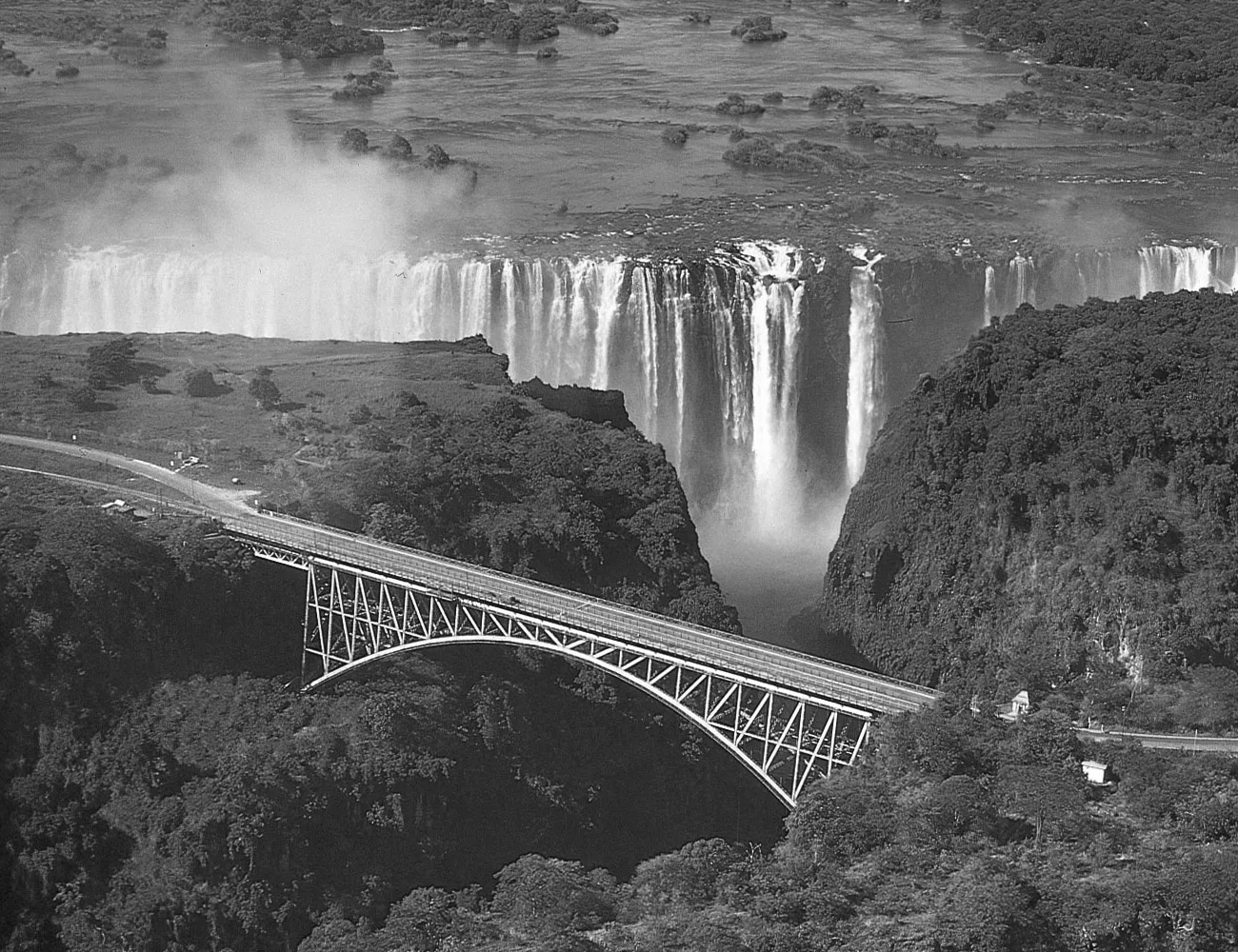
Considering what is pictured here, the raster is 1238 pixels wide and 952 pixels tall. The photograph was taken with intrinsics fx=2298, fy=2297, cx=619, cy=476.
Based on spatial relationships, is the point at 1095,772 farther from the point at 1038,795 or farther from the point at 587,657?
the point at 587,657

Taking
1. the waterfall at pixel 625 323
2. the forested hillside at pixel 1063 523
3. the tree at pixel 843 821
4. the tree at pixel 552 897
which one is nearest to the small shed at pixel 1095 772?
the tree at pixel 843 821

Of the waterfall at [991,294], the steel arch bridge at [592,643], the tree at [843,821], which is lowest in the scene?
the tree at [843,821]

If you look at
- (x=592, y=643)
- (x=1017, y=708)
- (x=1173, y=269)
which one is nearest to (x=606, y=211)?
(x=1173, y=269)

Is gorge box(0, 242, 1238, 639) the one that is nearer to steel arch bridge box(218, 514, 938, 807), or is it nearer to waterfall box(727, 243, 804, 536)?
waterfall box(727, 243, 804, 536)

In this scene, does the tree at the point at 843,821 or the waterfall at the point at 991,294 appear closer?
the tree at the point at 843,821

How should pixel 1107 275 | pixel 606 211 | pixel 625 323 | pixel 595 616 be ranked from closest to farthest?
1. pixel 595 616
2. pixel 625 323
3. pixel 1107 275
4. pixel 606 211

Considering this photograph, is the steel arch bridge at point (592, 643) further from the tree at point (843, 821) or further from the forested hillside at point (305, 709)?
the tree at point (843, 821)
